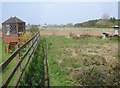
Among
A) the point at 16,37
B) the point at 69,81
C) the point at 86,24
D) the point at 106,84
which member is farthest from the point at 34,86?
the point at 86,24

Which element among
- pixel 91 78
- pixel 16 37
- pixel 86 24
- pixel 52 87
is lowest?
pixel 52 87

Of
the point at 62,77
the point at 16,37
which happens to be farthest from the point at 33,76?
the point at 16,37

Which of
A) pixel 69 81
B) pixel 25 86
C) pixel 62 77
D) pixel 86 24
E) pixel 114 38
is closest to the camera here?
pixel 25 86

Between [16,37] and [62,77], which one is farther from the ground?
[16,37]

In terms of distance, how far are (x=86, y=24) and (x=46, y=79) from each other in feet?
168

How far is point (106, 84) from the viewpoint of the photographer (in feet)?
11.4

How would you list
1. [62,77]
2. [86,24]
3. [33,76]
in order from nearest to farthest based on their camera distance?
1. [33,76]
2. [62,77]
3. [86,24]

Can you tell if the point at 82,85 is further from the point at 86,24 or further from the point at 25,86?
the point at 86,24

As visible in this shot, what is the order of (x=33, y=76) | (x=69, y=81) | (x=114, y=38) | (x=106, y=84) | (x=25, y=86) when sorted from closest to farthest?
(x=25, y=86), (x=106, y=84), (x=33, y=76), (x=69, y=81), (x=114, y=38)

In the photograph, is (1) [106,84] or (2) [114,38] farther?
(2) [114,38]

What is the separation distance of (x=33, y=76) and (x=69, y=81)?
1.12m

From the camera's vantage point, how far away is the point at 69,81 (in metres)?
4.06

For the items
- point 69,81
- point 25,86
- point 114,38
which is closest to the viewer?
point 25,86

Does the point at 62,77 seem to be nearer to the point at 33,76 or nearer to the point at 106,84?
the point at 33,76
